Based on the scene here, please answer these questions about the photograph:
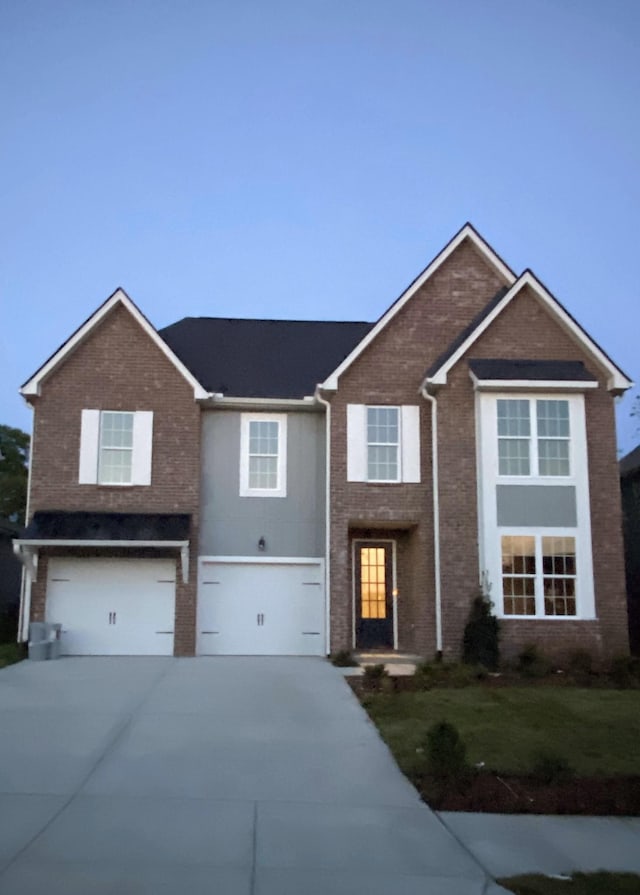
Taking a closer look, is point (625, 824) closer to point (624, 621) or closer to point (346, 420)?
point (624, 621)

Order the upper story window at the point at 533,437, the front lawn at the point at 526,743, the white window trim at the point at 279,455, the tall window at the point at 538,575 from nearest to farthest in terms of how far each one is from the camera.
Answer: the front lawn at the point at 526,743 → the tall window at the point at 538,575 → the upper story window at the point at 533,437 → the white window trim at the point at 279,455

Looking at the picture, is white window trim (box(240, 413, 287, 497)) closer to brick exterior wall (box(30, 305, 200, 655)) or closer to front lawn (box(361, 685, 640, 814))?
brick exterior wall (box(30, 305, 200, 655))

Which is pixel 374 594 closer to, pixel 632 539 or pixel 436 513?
pixel 436 513

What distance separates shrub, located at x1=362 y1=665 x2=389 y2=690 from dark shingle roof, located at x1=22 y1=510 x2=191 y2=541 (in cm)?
502

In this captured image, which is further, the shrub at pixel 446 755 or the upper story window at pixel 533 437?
the upper story window at pixel 533 437

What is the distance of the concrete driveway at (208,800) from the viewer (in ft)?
20.1

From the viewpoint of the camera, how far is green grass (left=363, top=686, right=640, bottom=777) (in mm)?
9719

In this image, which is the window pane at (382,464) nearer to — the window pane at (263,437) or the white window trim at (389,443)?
the white window trim at (389,443)

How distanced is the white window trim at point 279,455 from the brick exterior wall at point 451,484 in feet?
4.76

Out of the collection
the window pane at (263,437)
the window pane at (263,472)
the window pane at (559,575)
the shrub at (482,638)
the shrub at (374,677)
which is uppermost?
the window pane at (263,437)

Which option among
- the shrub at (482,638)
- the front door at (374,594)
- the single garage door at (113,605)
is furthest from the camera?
the front door at (374,594)

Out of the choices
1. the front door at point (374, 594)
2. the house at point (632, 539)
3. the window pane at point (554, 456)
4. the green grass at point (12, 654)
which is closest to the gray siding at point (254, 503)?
the front door at point (374, 594)

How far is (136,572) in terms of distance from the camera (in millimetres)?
18844

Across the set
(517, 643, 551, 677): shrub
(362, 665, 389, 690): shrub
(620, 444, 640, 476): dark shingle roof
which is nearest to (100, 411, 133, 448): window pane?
(362, 665, 389, 690): shrub
